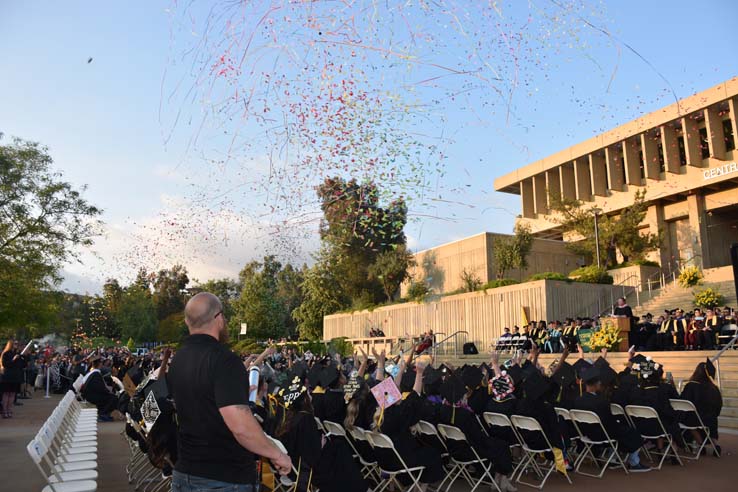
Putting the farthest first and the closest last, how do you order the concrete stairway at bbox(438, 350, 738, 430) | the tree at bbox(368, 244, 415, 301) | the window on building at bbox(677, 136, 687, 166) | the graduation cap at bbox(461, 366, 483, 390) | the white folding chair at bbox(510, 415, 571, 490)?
the tree at bbox(368, 244, 415, 301) → the window on building at bbox(677, 136, 687, 166) → the concrete stairway at bbox(438, 350, 738, 430) → the graduation cap at bbox(461, 366, 483, 390) → the white folding chair at bbox(510, 415, 571, 490)

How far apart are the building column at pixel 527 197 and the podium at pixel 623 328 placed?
28.3 metres

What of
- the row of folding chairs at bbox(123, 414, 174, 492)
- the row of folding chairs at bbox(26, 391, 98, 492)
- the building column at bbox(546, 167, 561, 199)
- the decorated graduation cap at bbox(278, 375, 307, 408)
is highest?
the building column at bbox(546, 167, 561, 199)

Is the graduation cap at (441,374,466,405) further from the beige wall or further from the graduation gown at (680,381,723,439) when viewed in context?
the beige wall

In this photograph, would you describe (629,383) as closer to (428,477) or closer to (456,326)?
(428,477)

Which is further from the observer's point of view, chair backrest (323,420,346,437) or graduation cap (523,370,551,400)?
graduation cap (523,370,551,400)

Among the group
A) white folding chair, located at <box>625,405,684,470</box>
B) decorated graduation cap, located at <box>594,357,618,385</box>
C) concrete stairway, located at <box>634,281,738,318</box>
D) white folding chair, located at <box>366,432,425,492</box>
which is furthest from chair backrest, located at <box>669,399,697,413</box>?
concrete stairway, located at <box>634,281,738,318</box>

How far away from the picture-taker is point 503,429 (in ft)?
22.1

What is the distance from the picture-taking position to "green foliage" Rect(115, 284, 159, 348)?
50938 millimetres

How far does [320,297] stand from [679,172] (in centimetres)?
2346

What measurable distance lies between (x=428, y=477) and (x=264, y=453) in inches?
140

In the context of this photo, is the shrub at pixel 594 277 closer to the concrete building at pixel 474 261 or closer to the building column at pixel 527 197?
the concrete building at pixel 474 261

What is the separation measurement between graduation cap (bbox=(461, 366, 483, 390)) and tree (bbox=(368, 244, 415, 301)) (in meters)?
26.6

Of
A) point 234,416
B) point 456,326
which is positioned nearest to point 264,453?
point 234,416

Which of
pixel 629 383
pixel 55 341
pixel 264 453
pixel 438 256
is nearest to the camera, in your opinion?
pixel 264 453
